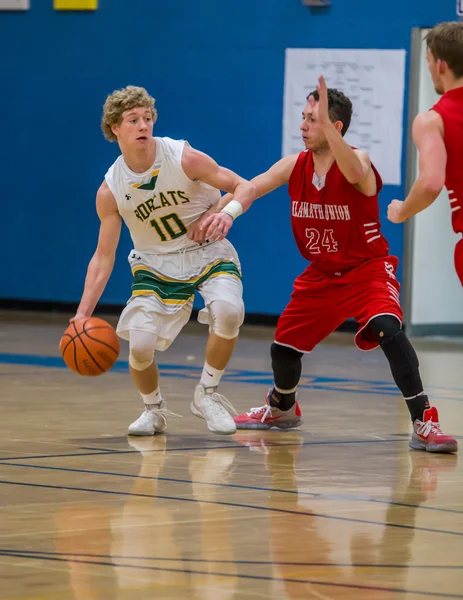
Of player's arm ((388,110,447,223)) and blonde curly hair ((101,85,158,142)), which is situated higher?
blonde curly hair ((101,85,158,142))

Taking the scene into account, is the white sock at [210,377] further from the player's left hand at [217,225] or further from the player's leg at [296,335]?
the player's left hand at [217,225]

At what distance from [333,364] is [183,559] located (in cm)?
601

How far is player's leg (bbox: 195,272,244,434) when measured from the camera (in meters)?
6.24

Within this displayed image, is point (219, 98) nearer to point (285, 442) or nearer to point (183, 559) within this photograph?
point (285, 442)

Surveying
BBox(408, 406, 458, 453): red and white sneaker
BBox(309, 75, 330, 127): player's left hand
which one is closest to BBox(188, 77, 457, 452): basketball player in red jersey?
BBox(408, 406, 458, 453): red and white sneaker

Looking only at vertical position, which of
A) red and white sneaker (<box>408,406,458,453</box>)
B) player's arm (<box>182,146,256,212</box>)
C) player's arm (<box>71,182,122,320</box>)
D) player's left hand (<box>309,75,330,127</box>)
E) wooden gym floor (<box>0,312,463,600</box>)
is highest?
player's left hand (<box>309,75,330,127</box>)

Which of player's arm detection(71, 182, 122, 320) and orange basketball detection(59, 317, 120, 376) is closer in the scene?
orange basketball detection(59, 317, 120, 376)

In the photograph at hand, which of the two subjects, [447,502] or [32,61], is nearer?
[447,502]

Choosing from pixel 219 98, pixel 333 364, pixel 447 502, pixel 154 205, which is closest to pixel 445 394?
pixel 333 364

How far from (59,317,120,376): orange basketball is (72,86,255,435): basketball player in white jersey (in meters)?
0.10

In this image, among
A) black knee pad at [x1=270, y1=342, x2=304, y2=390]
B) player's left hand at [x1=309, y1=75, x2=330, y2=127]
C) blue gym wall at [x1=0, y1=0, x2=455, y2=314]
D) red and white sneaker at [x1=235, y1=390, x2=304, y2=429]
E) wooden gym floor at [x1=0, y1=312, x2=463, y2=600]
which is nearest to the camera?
wooden gym floor at [x1=0, y1=312, x2=463, y2=600]

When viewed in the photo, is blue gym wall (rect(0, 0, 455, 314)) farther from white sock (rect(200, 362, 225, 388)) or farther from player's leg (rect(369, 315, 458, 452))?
player's leg (rect(369, 315, 458, 452))

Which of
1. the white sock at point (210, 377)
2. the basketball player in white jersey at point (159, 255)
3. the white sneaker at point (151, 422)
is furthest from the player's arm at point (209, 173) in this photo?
the white sneaker at point (151, 422)

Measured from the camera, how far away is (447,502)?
15.6 ft
